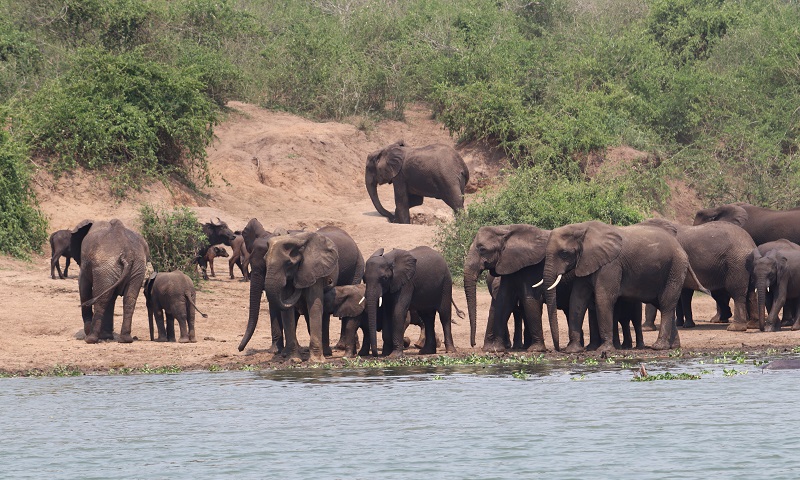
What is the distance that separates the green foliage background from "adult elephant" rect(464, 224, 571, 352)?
607 cm

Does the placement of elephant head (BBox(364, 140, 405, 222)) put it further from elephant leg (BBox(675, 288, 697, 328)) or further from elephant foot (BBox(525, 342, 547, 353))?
elephant foot (BBox(525, 342, 547, 353))

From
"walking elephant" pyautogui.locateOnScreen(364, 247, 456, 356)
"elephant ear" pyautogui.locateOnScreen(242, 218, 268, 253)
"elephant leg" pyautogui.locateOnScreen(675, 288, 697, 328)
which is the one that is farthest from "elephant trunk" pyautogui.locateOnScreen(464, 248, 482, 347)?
"elephant leg" pyautogui.locateOnScreen(675, 288, 697, 328)

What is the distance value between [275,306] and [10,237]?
8.33 m

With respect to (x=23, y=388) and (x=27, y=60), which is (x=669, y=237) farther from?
(x=27, y=60)

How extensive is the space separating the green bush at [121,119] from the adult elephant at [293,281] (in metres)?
10.3

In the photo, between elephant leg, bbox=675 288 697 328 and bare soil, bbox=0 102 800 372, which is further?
elephant leg, bbox=675 288 697 328

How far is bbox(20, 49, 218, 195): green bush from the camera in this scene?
88.8 feet

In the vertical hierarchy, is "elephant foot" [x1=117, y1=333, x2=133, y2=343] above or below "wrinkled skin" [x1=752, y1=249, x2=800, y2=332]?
below

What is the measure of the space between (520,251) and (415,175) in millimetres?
10801

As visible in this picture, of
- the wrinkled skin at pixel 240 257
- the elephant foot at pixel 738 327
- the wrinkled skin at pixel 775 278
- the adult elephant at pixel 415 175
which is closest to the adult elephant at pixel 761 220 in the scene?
the wrinkled skin at pixel 775 278

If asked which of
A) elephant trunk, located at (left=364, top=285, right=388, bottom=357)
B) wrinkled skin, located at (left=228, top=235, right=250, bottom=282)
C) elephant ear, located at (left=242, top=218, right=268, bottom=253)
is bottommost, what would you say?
elephant trunk, located at (left=364, top=285, right=388, bottom=357)

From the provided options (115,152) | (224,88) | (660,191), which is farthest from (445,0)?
(115,152)

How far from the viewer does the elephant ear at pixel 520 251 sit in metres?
17.9

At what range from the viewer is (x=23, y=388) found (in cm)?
1570
